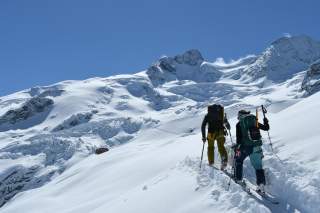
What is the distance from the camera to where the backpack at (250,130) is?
52.6ft

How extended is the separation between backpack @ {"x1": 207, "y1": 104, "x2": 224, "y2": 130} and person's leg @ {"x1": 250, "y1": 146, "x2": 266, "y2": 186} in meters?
3.05

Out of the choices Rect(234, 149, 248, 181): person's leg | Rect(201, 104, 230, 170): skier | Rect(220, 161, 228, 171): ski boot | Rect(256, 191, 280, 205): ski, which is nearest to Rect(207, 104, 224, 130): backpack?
Rect(201, 104, 230, 170): skier

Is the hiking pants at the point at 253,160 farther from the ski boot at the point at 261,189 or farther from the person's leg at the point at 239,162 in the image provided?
the ski boot at the point at 261,189

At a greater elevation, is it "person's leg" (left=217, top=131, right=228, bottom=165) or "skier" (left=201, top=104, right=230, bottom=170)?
"skier" (left=201, top=104, right=230, bottom=170)

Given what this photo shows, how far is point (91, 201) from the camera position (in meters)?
24.7

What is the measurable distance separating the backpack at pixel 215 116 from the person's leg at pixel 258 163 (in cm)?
305

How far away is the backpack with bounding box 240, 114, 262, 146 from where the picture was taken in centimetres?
1605

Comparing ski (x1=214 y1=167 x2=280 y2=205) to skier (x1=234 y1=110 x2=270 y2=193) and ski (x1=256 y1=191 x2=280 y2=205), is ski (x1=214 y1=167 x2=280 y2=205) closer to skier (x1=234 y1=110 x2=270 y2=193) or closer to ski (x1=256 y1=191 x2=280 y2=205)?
ski (x1=256 y1=191 x2=280 y2=205)

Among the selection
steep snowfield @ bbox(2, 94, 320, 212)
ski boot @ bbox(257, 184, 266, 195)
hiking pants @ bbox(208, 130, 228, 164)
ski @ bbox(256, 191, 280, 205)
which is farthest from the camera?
hiking pants @ bbox(208, 130, 228, 164)

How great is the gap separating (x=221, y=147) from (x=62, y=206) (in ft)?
44.8

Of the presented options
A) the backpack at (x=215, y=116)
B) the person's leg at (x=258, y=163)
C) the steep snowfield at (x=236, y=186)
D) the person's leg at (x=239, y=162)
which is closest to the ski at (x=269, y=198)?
the steep snowfield at (x=236, y=186)

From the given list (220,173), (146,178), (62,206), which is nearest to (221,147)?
(220,173)

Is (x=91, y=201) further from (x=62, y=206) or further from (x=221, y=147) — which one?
(x=221, y=147)

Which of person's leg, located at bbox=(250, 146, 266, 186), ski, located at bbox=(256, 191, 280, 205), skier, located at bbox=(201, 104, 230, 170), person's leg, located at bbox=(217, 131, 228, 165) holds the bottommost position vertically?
ski, located at bbox=(256, 191, 280, 205)
